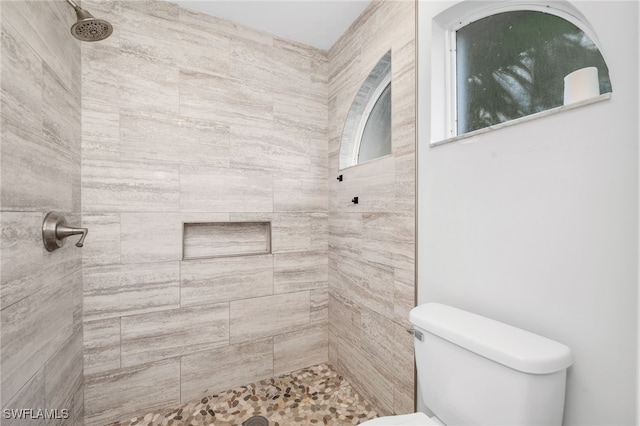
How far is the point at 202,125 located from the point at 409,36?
124 centimetres

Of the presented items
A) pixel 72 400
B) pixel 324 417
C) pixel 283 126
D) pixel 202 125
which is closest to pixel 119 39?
pixel 202 125

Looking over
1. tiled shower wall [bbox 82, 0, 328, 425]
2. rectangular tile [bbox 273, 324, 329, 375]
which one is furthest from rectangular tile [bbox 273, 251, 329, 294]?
rectangular tile [bbox 273, 324, 329, 375]

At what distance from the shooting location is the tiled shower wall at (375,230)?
1381 mm

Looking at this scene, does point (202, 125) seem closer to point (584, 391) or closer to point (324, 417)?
point (324, 417)

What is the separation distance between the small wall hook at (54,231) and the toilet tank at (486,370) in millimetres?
1428

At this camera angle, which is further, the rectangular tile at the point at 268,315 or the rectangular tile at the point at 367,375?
the rectangular tile at the point at 268,315

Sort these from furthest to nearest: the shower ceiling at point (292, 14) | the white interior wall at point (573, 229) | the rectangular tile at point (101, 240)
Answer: the shower ceiling at point (292, 14)
the rectangular tile at point (101, 240)
the white interior wall at point (573, 229)

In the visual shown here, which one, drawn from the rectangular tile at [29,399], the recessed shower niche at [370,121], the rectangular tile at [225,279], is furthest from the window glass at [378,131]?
the rectangular tile at [29,399]

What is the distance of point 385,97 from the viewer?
175cm

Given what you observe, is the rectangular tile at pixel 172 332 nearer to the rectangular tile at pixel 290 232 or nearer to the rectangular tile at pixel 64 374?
the rectangular tile at pixel 64 374

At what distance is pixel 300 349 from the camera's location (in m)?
2.00

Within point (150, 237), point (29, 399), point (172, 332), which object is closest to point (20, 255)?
point (29, 399)

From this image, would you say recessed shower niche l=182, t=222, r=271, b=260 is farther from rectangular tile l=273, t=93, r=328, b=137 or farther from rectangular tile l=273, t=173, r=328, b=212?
rectangular tile l=273, t=93, r=328, b=137

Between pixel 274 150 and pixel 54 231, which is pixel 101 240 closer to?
pixel 54 231
